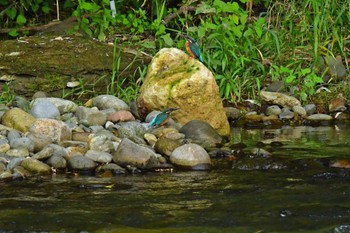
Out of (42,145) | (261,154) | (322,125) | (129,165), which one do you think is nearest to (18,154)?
(42,145)

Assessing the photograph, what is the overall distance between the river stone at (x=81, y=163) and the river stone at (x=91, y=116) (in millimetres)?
1097

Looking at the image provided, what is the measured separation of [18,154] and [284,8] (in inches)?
166

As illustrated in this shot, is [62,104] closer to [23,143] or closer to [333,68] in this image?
[23,143]

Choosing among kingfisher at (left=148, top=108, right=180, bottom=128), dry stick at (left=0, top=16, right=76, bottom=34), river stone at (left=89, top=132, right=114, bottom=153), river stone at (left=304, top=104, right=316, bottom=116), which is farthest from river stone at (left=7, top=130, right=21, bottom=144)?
dry stick at (left=0, top=16, right=76, bottom=34)

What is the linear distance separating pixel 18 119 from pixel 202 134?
1.44m

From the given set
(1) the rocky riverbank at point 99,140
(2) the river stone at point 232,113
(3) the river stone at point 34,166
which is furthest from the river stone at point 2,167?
(2) the river stone at point 232,113

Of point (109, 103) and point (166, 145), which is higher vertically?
point (109, 103)

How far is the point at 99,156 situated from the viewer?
633cm

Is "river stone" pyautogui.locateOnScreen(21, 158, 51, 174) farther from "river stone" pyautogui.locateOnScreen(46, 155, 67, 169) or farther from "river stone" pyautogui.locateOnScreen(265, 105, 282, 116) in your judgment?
"river stone" pyautogui.locateOnScreen(265, 105, 282, 116)

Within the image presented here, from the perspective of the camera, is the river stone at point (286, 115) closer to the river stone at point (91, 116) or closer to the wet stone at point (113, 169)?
the river stone at point (91, 116)

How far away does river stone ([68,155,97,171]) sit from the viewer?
6.21m

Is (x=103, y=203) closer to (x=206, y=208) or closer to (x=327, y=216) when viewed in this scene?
(x=206, y=208)

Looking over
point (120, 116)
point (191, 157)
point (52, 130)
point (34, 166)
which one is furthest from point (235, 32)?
point (34, 166)

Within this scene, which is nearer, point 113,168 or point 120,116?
point 113,168
